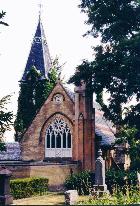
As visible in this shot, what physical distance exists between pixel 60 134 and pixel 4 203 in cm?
1600

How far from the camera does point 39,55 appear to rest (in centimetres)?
4488

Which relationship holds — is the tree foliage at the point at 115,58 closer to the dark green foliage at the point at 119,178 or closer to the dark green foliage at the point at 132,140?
the dark green foliage at the point at 132,140

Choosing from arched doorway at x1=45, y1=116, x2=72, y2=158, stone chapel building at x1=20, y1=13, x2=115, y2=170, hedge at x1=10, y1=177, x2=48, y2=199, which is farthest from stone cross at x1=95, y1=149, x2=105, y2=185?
arched doorway at x1=45, y1=116, x2=72, y2=158

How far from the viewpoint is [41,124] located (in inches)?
1484

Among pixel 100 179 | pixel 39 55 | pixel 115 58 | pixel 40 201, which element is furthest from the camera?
pixel 39 55

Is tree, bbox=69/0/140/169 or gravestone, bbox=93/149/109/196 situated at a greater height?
tree, bbox=69/0/140/169

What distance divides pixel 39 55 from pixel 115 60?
17.2 m

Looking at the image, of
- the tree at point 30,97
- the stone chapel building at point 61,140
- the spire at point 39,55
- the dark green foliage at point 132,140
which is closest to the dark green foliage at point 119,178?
the dark green foliage at point 132,140

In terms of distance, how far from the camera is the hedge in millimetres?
25938

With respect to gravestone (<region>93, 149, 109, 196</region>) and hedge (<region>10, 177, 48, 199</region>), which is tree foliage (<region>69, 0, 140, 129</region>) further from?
hedge (<region>10, 177, 48, 199</region>)

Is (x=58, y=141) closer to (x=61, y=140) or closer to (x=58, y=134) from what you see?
(x=61, y=140)

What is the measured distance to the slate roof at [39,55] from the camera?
4371 cm

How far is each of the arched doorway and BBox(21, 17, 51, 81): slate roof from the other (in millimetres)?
7096

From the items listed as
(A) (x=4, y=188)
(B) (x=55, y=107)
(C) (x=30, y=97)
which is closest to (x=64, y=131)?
(B) (x=55, y=107)
